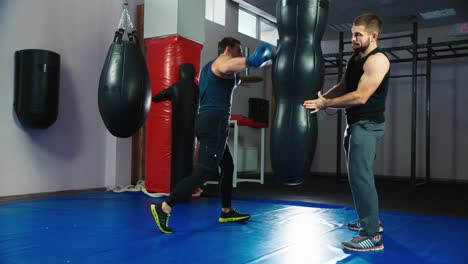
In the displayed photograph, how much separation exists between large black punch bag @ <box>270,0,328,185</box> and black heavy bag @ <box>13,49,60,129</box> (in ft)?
10.2

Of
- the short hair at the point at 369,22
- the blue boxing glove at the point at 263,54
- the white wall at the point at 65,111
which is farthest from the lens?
→ the white wall at the point at 65,111

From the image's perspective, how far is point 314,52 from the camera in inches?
60.3

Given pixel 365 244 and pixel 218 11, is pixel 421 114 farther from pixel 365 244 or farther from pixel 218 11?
pixel 365 244

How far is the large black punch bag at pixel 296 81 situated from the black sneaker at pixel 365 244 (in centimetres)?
94

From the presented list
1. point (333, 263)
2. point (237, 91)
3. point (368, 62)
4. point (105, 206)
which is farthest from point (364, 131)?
point (237, 91)

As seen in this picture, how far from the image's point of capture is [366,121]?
91.4 inches

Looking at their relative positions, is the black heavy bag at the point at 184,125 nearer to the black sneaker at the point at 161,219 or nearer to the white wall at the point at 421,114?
the black sneaker at the point at 161,219

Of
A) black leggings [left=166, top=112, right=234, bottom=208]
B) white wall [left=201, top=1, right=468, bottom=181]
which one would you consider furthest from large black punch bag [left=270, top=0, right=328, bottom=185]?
white wall [left=201, top=1, right=468, bottom=181]

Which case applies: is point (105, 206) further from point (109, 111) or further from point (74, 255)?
point (74, 255)

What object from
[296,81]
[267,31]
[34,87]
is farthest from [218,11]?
[296,81]

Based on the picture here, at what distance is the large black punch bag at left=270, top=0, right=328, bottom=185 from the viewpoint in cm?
151

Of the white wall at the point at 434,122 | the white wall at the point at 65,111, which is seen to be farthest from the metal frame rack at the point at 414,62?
the white wall at the point at 65,111

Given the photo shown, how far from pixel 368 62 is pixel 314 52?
2.62 ft

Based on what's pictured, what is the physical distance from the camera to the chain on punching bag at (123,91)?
99.4 inches
